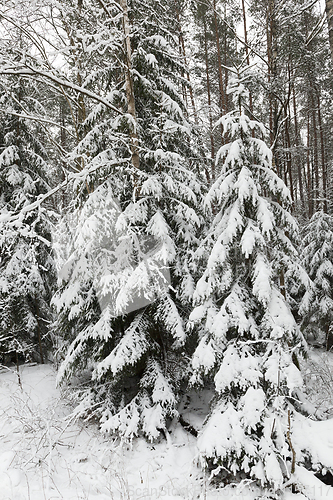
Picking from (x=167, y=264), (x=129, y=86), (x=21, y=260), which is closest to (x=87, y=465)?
(x=167, y=264)

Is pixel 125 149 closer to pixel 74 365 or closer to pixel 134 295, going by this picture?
pixel 134 295

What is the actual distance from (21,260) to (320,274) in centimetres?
920

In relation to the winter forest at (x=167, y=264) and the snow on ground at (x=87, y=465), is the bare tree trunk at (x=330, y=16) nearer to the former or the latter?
the winter forest at (x=167, y=264)

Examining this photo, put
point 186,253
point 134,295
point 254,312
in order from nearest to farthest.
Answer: point 254,312 → point 134,295 → point 186,253

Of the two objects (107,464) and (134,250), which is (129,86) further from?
(107,464)

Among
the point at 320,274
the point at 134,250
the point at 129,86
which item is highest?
the point at 129,86

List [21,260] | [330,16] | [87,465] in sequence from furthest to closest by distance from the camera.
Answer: [21,260] < [87,465] < [330,16]

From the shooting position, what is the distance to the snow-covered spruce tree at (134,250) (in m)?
5.51

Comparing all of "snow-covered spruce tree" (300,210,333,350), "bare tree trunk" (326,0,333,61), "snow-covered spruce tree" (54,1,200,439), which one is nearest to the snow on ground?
"snow-covered spruce tree" (54,1,200,439)

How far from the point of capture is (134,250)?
6.11 m

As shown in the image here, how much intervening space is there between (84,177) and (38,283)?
169 inches

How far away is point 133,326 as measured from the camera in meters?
5.85

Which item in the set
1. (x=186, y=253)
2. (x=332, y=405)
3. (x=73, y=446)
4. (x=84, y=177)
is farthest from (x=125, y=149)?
(x=332, y=405)

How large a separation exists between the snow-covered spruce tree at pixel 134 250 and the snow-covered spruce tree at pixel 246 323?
91 centimetres
